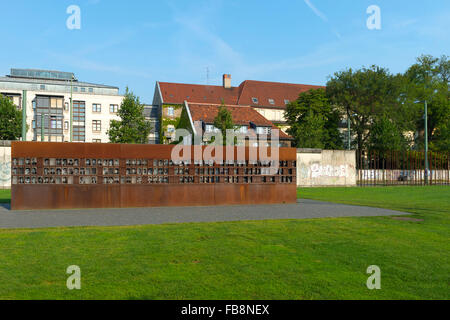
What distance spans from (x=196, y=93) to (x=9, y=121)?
39.6m

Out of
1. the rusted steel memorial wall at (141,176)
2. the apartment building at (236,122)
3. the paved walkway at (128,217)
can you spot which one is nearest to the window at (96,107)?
the apartment building at (236,122)

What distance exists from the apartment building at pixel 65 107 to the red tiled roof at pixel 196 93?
18.5 ft

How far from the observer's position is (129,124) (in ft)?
152

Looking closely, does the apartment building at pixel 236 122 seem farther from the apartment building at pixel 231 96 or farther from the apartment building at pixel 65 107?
the apartment building at pixel 65 107

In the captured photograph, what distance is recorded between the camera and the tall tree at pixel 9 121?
52.0 metres

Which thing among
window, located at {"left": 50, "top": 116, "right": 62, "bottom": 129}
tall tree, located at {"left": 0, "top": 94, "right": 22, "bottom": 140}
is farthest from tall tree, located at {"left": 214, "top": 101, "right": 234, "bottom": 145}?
window, located at {"left": 50, "top": 116, "right": 62, "bottom": 129}

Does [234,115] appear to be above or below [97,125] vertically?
below

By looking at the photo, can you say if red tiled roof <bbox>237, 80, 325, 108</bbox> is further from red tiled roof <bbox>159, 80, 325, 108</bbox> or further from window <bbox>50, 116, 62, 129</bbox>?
window <bbox>50, 116, 62, 129</bbox>

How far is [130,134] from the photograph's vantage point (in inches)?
1770

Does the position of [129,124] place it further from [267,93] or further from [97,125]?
[267,93]

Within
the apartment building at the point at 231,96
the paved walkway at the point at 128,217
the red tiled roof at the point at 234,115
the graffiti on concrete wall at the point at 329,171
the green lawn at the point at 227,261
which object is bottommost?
the paved walkway at the point at 128,217

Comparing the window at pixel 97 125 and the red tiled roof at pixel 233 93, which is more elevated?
the red tiled roof at pixel 233 93

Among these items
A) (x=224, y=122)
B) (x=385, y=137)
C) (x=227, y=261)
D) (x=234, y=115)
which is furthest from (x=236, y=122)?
(x=227, y=261)
